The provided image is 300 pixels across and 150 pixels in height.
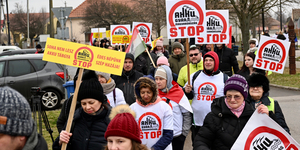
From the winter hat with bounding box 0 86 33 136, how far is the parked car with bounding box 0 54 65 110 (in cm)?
968

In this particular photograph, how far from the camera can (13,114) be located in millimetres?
1901

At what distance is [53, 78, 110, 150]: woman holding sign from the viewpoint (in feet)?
11.7

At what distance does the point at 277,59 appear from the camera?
21.2 feet

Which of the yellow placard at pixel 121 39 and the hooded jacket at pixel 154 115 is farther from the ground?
the yellow placard at pixel 121 39

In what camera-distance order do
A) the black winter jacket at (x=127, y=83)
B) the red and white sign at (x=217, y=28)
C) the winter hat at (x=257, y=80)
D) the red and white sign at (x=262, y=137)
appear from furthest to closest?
1. the red and white sign at (x=217, y=28)
2. the black winter jacket at (x=127, y=83)
3. the winter hat at (x=257, y=80)
4. the red and white sign at (x=262, y=137)

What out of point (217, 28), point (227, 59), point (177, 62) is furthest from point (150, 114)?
point (227, 59)

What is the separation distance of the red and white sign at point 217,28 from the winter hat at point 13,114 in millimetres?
7284

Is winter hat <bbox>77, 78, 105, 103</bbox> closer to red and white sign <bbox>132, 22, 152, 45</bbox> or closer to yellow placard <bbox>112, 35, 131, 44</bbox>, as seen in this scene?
red and white sign <bbox>132, 22, 152, 45</bbox>

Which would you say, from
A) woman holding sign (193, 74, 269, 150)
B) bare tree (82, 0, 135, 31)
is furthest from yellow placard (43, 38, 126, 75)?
bare tree (82, 0, 135, 31)

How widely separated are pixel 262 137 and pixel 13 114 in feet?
7.65

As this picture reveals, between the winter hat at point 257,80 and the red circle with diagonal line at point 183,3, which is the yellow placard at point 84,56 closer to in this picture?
the winter hat at point 257,80

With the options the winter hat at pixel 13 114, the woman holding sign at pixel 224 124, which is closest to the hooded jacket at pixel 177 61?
the woman holding sign at pixel 224 124

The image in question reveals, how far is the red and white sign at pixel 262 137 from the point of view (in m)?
3.40

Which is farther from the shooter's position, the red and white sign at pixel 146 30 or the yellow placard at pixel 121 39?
the yellow placard at pixel 121 39
